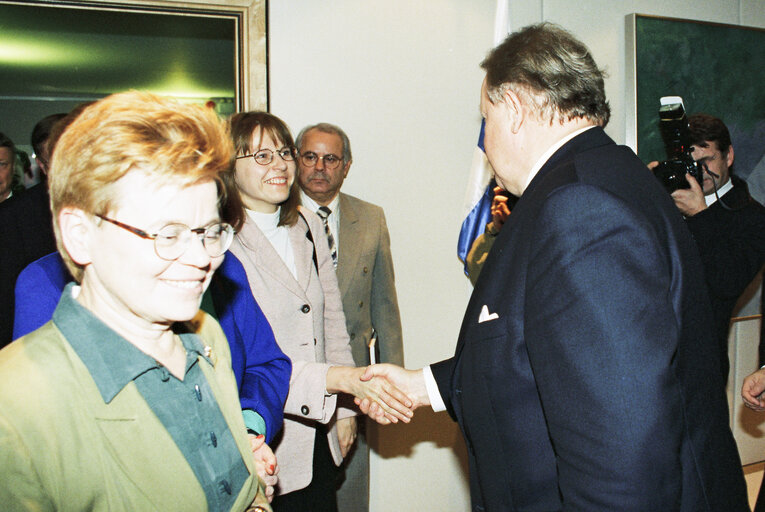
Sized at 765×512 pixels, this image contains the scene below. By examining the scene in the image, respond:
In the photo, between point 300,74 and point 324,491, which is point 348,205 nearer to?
point 300,74

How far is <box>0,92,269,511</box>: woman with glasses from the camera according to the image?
2.70 feet

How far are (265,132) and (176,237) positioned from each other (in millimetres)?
1384

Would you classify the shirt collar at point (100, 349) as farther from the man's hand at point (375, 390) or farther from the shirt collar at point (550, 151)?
the man's hand at point (375, 390)

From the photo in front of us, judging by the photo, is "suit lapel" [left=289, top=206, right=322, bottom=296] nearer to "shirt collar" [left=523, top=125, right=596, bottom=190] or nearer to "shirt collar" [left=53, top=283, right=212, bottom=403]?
"shirt collar" [left=523, top=125, right=596, bottom=190]

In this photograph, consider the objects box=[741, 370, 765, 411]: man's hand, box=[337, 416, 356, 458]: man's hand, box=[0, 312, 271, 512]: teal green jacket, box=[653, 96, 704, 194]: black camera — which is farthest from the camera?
box=[653, 96, 704, 194]: black camera

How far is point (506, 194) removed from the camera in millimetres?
3049

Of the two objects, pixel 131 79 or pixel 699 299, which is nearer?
pixel 699 299

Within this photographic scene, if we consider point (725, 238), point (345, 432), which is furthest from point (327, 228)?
point (725, 238)

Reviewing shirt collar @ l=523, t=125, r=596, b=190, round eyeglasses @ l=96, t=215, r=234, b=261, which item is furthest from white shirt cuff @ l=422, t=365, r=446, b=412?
round eyeglasses @ l=96, t=215, r=234, b=261

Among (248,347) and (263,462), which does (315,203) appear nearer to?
(248,347)

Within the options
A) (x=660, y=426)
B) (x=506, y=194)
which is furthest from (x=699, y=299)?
(x=506, y=194)

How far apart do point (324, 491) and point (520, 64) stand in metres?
1.74

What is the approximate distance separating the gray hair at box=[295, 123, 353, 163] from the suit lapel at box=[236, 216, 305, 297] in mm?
980

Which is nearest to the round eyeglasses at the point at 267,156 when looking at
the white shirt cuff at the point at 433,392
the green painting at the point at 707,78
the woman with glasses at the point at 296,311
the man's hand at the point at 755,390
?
the woman with glasses at the point at 296,311
